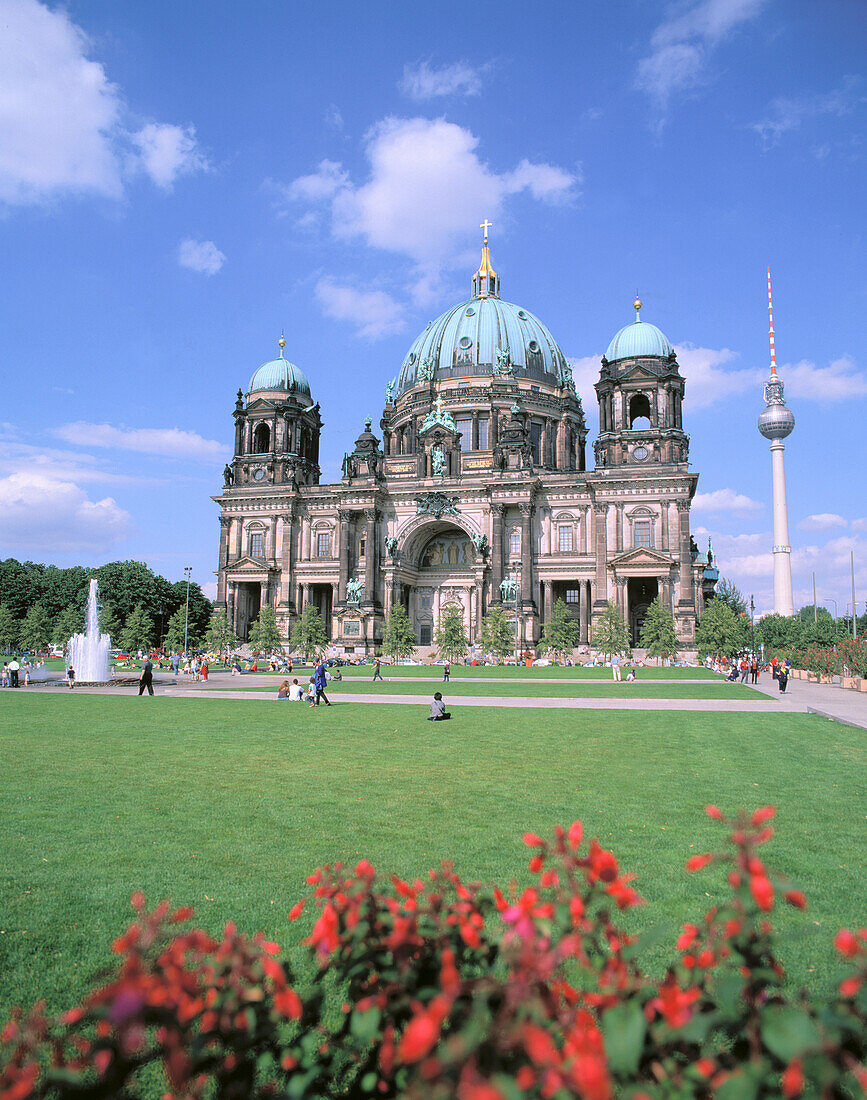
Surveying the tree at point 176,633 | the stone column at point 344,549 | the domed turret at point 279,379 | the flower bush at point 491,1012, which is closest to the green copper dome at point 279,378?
the domed turret at point 279,379

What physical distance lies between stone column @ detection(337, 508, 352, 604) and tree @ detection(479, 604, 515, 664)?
17.2 metres

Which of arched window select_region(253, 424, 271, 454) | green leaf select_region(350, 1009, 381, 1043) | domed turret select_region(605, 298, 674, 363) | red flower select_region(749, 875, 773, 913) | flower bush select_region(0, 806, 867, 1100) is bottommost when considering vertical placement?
green leaf select_region(350, 1009, 381, 1043)

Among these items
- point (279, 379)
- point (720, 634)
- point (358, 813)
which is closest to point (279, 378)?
point (279, 379)

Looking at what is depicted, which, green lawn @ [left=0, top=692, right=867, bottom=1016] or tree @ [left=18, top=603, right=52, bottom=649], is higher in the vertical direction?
tree @ [left=18, top=603, right=52, bottom=649]

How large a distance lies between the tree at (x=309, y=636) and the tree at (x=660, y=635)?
31.0 meters

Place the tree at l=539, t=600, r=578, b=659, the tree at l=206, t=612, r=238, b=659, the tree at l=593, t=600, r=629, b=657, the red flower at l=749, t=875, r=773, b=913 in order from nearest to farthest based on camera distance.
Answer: the red flower at l=749, t=875, r=773, b=913
the tree at l=593, t=600, r=629, b=657
the tree at l=539, t=600, r=578, b=659
the tree at l=206, t=612, r=238, b=659

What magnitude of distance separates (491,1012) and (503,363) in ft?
272

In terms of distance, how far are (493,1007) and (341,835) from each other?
6.51 metres

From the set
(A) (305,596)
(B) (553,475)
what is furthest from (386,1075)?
(A) (305,596)

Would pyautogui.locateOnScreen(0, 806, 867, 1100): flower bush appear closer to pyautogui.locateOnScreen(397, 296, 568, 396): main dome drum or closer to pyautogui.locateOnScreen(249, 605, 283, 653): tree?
pyautogui.locateOnScreen(249, 605, 283, 653): tree

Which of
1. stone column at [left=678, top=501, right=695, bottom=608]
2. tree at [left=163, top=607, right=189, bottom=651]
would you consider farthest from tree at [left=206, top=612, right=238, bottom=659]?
stone column at [left=678, top=501, right=695, bottom=608]

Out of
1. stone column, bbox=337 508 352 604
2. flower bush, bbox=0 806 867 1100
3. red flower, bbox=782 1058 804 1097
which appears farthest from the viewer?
stone column, bbox=337 508 352 604

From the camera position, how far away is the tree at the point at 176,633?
76938mm

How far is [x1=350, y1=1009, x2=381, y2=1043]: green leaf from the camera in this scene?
2.57 metres
